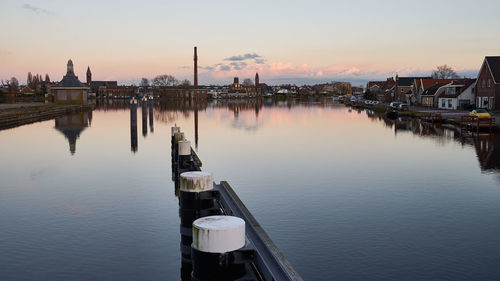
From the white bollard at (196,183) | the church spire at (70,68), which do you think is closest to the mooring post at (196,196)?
the white bollard at (196,183)

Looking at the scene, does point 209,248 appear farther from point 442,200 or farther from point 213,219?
point 442,200

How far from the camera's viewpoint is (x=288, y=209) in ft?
62.5

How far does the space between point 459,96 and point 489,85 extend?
31.1 ft

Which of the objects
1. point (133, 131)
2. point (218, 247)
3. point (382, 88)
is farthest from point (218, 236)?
point (382, 88)

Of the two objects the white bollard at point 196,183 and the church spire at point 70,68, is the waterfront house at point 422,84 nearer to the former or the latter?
the church spire at point 70,68

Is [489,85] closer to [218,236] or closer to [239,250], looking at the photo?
[239,250]

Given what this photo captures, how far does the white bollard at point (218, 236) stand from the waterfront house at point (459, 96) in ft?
263

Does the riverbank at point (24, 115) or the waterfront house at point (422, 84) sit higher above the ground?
the waterfront house at point (422, 84)

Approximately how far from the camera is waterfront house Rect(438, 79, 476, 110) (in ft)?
259

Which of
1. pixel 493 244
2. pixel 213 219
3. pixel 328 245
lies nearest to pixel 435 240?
pixel 493 244

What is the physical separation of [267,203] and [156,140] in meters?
28.1

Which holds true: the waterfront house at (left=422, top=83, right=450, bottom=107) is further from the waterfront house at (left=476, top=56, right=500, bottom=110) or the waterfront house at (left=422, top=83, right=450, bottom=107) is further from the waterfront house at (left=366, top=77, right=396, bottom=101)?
the waterfront house at (left=366, top=77, right=396, bottom=101)

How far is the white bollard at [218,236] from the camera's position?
7.05 meters

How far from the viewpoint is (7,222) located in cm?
1731
